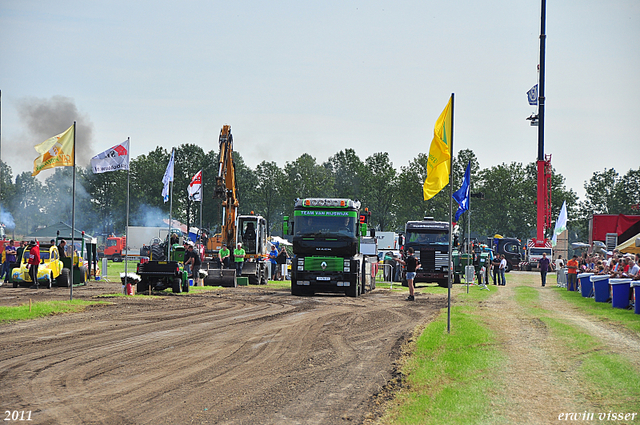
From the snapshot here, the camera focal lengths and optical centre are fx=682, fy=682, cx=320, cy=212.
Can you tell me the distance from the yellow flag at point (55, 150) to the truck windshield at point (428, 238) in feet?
66.7

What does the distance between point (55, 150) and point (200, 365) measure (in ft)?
36.0

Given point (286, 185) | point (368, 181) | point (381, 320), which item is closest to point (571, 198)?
point (368, 181)

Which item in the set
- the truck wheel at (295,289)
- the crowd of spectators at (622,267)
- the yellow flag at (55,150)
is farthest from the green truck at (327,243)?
the crowd of spectators at (622,267)

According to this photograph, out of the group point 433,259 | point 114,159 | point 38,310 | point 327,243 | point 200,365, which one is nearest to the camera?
point 200,365

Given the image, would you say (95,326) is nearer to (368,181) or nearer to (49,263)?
(49,263)

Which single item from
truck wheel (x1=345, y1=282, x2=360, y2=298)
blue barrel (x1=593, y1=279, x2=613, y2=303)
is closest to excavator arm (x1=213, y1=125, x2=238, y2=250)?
truck wheel (x1=345, y1=282, x2=360, y2=298)

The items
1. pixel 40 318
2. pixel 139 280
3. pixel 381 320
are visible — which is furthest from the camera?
pixel 139 280

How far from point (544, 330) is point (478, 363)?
17.2 ft

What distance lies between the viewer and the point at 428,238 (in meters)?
35.0

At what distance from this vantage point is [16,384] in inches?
343

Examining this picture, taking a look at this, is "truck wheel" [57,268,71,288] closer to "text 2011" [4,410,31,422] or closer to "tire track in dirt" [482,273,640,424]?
"tire track in dirt" [482,273,640,424]

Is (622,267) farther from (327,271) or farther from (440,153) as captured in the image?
(440,153)

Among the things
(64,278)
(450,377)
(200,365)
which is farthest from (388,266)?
(450,377)

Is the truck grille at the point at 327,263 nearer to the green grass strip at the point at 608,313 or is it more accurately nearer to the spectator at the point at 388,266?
the green grass strip at the point at 608,313
